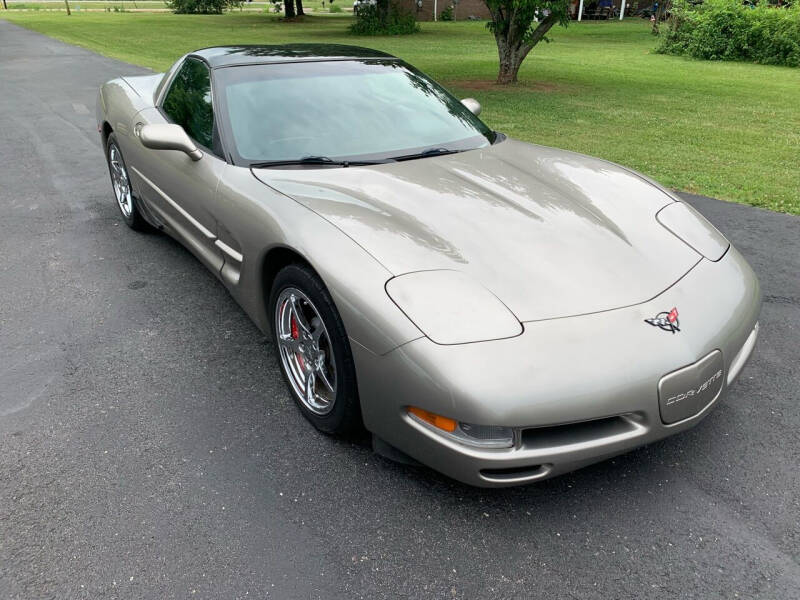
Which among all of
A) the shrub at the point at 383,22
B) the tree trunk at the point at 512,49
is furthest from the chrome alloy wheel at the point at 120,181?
the shrub at the point at 383,22

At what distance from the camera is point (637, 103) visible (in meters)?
11.0

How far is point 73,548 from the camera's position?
84.3 inches

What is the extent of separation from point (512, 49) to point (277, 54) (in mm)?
9619

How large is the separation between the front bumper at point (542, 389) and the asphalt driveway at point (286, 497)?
27 centimetres

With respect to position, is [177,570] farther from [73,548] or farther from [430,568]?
[430,568]

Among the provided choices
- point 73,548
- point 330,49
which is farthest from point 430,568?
point 330,49

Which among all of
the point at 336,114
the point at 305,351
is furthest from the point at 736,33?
the point at 305,351

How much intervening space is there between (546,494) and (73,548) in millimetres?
1619

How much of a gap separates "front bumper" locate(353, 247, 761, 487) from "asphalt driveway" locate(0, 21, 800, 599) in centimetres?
27

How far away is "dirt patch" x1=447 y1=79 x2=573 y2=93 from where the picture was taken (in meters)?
12.3

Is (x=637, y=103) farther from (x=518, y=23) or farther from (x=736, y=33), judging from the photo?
(x=736, y=33)

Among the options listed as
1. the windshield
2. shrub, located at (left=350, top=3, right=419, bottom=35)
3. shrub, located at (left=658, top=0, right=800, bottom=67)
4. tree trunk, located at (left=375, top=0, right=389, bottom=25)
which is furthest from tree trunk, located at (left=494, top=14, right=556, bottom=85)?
tree trunk, located at (left=375, top=0, right=389, bottom=25)

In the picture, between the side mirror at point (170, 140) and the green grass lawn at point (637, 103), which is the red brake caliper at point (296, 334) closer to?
the side mirror at point (170, 140)

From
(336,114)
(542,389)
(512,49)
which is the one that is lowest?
(542,389)
